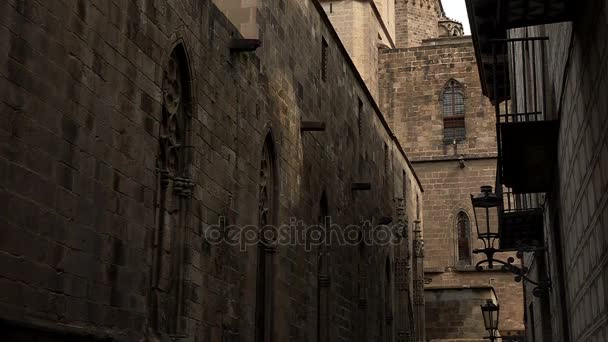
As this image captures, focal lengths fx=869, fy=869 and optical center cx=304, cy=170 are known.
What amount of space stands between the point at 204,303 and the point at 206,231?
0.85m

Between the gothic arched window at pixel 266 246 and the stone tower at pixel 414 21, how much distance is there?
3275 centimetres

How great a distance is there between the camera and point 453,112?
3494 centimetres

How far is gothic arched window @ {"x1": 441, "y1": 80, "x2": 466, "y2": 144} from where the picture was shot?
34.6 metres

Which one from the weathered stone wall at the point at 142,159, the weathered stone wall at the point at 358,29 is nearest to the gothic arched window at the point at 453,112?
the weathered stone wall at the point at 358,29

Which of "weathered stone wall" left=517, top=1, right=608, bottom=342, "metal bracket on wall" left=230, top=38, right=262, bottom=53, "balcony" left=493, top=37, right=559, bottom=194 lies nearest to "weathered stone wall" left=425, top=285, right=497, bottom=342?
"balcony" left=493, top=37, right=559, bottom=194

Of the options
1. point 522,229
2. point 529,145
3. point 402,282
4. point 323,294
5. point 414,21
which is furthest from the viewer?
point 414,21

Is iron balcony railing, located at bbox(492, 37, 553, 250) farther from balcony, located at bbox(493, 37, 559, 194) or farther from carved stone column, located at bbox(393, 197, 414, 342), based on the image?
carved stone column, located at bbox(393, 197, 414, 342)

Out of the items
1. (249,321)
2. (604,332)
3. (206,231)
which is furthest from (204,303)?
(604,332)

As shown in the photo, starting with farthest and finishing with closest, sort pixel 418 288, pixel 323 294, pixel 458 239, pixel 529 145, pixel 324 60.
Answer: pixel 458 239 → pixel 418 288 → pixel 324 60 → pixel 323 294 → pixel 529 145

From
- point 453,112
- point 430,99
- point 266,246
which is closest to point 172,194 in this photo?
point 266,246

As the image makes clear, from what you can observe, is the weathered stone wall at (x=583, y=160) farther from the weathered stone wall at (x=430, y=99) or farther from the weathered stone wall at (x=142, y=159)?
the weathered stone wall at (x=430, y=99)

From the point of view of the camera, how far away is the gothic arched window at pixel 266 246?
41.0 ft

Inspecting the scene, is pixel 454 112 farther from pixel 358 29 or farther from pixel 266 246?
pixel 266 246

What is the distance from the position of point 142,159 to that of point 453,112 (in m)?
27.5
